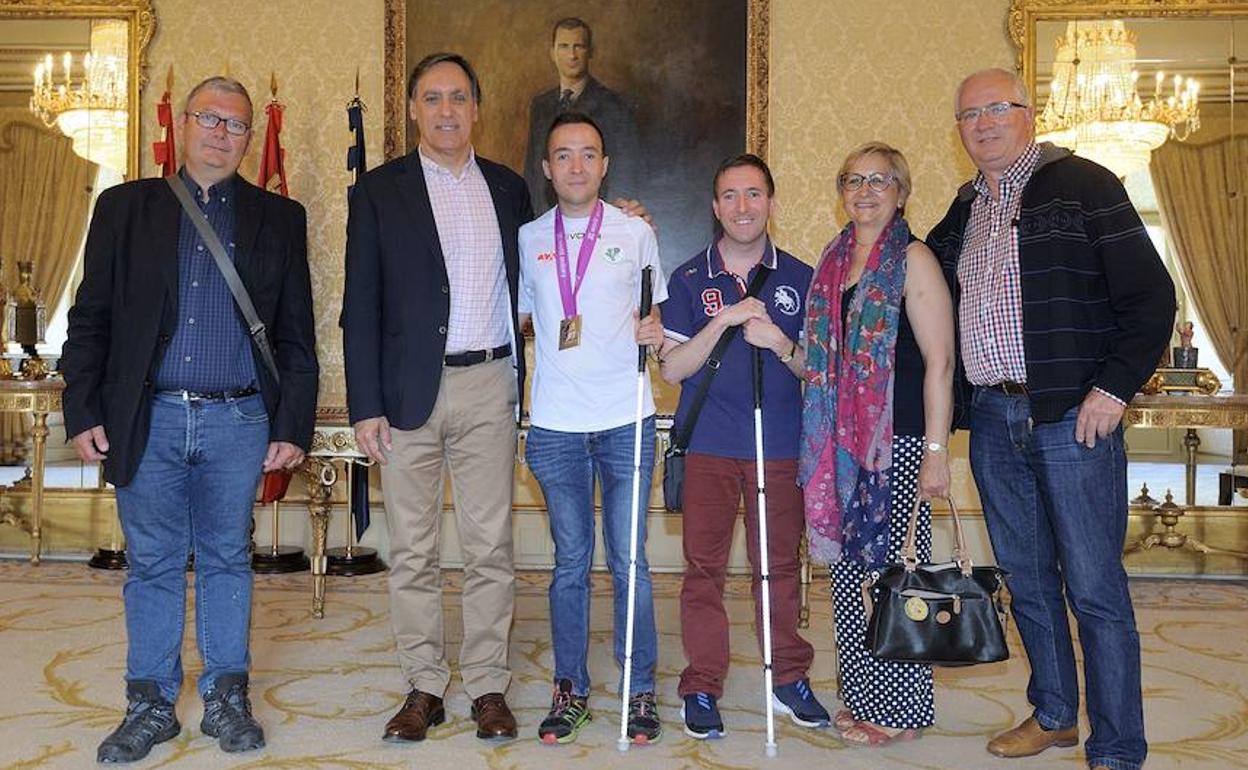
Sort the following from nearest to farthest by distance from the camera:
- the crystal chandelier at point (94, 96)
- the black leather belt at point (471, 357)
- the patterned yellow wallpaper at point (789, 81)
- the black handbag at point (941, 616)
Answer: the black handbag at point (941, 616) → the black leather belt at point (471, 357) → the patterned yellow wallpaper at point (789, 81) → the crystal chandelier at point (94, 96)

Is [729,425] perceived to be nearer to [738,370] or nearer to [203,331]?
[738,370]

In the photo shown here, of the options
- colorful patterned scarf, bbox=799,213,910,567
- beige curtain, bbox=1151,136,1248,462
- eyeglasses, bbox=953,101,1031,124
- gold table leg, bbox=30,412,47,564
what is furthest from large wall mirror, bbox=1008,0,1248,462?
gold table leg, bbox=30,412,47,564

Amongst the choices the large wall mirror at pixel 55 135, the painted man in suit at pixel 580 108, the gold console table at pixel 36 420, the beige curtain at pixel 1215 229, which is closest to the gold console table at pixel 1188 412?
the beige curtain at pixel 1215 229

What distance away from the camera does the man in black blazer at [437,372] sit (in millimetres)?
3131

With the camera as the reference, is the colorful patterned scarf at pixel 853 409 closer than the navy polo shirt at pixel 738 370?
Yes

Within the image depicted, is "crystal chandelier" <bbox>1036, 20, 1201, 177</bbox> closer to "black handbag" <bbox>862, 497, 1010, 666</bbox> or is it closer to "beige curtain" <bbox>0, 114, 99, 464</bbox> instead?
"black handbag" <bbox>862, 497, 1010, 666</bbox>

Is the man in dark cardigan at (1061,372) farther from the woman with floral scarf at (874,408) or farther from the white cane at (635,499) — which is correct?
the white cane at (635,499)

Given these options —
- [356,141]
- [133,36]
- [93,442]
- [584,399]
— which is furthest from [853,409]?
[133,36]

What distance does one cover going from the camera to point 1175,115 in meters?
6.03

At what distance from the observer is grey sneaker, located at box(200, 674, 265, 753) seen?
301 centimetres

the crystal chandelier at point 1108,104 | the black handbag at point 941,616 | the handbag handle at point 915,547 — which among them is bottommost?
the black handbag at point 941,616

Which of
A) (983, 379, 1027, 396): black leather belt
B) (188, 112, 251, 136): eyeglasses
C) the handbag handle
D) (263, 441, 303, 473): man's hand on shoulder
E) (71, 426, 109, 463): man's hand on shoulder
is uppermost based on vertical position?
(188, 112, 251, 136): eyeglasses

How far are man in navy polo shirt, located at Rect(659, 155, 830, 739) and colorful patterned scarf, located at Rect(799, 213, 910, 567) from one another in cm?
12

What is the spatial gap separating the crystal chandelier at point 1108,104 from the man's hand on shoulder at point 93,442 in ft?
16.2
